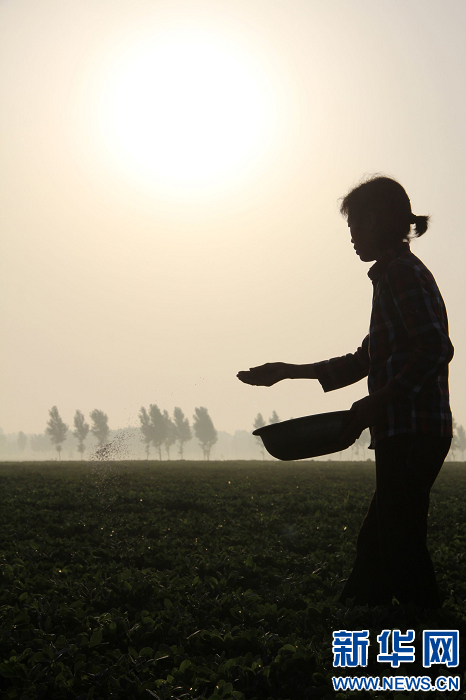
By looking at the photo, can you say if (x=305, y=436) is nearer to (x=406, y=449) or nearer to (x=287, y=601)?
(x=406, y=449)

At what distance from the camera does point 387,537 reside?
3404mm

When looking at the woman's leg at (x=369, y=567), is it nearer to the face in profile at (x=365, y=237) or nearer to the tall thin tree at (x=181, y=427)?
the face in profile at (x=365, y=237)

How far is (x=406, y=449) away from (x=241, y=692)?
1813mm

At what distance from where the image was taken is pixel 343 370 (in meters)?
4.32

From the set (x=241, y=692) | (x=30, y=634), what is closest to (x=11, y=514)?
(x=30, y=634)

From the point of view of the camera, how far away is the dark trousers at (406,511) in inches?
129

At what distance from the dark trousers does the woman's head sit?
150cm

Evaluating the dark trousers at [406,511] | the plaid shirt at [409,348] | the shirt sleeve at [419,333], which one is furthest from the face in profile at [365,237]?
the dark trousers at [406,511]

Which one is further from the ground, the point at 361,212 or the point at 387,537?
the point at 361,212

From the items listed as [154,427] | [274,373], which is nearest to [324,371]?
[274,373]

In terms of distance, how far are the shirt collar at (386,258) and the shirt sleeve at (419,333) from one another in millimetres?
330

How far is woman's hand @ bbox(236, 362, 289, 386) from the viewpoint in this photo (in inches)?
167

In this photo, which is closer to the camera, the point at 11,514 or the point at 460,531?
the point at 460,531

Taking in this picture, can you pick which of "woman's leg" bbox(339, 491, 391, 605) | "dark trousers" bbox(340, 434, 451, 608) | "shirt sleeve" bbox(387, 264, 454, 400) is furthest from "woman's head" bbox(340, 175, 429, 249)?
"woman's leg" bbox(339, 491, 391, 605)
